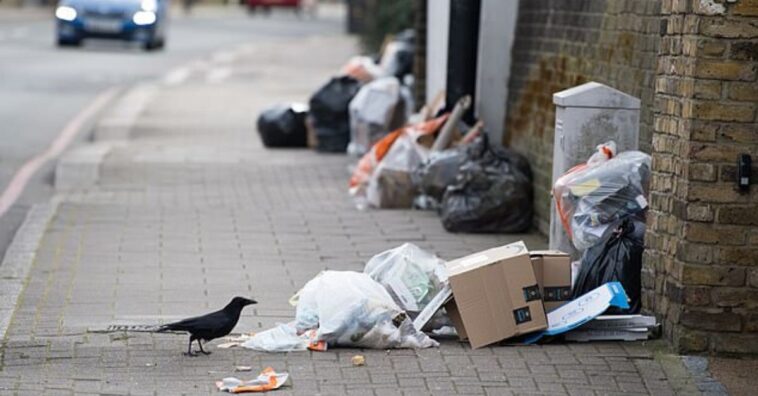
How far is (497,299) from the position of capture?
267 inches

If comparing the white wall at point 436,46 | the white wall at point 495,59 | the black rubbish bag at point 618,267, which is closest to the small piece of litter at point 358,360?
the black rubbish bag at point 618,267

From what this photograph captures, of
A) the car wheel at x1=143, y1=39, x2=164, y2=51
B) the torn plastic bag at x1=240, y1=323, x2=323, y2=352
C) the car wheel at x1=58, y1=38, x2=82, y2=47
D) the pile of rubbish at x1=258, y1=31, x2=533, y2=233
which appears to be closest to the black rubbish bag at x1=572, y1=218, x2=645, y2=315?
the torn plastic bag at x1=240, y1=323, x2=323, y2=352

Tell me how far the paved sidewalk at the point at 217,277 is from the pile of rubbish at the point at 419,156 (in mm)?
167

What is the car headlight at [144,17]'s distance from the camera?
31.3m

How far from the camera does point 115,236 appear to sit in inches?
385

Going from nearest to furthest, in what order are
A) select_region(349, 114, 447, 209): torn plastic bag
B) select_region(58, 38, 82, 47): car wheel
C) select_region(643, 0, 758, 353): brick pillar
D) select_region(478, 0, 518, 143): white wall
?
select_region(643, 0, 758, 353): brick pillar
select_region(349, 114, 447, 209): torn plastic bag
select_region(478, 0, 518, 143): white wall
select_region(58, 38, 82, 47): car wheel

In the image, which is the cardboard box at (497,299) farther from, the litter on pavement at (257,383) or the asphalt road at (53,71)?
the asphalt road at (53,71)

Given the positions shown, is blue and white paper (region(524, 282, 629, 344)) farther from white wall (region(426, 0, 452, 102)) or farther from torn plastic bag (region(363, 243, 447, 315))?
white wall (region(426, 0, 452, 102))

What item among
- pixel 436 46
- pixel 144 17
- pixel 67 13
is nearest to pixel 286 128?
pixel 436 46

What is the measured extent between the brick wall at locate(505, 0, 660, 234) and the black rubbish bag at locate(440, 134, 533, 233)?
0.12m

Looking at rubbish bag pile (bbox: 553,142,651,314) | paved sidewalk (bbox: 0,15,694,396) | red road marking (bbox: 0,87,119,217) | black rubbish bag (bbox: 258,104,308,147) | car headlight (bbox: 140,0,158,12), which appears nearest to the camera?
paved sidewalk (bbox: 0,15,694,396)

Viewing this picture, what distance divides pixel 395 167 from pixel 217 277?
312cm

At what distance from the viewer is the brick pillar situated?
640 centimetres

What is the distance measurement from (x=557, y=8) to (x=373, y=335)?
4.19 m
